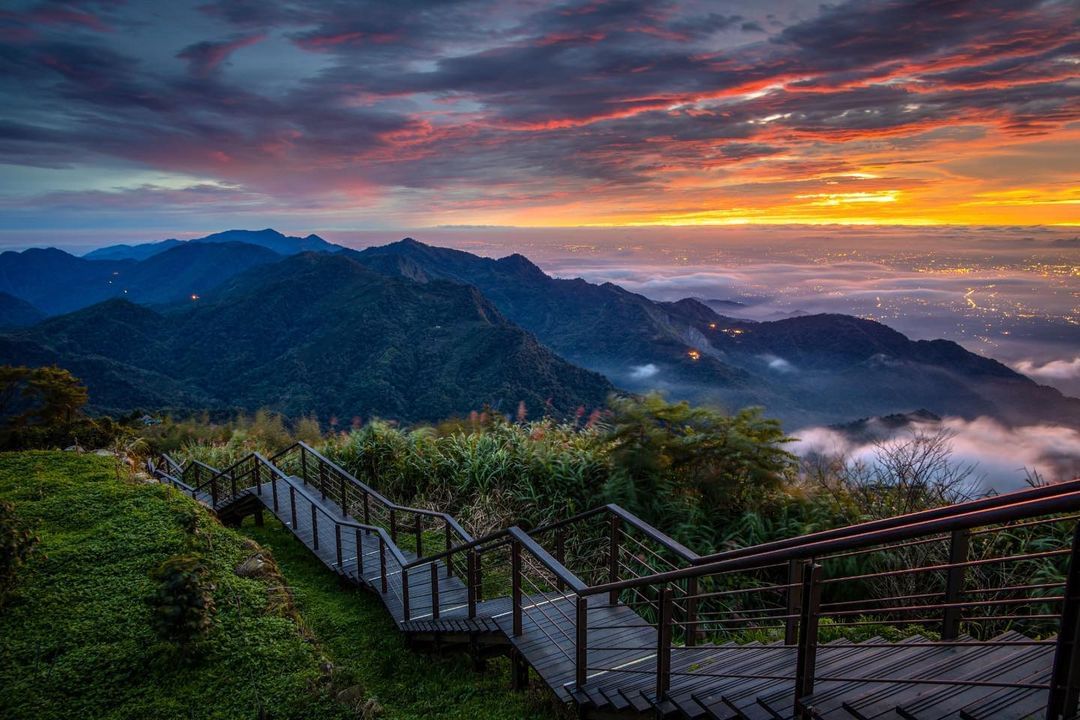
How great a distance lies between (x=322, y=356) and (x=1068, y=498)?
365ft

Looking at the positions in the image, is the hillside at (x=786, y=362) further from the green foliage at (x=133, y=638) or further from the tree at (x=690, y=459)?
the green foliage at (x=133, y=638)

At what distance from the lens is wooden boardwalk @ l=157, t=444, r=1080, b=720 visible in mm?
2615

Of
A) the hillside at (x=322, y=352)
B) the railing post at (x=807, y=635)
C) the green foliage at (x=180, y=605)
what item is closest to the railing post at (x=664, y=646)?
the railing post at (x=807, y=635)

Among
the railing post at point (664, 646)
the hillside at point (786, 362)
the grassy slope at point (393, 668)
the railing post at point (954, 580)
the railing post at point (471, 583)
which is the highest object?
the railing post at point (954, 580)

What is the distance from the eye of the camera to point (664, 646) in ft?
12.1

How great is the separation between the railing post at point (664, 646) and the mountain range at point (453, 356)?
3764cm

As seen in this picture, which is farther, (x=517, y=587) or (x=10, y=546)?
(x=10, y=546)

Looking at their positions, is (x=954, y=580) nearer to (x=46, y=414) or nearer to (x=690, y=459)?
(x=690, y=459)

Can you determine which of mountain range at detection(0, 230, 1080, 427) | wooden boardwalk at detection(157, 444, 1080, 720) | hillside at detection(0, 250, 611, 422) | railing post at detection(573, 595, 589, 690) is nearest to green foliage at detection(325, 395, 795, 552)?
wooden boardwalk at detection(157, 444, 1080, 720)

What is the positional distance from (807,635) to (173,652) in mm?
5105

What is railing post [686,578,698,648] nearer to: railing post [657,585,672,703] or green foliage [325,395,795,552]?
railing post [657,585,672,703]

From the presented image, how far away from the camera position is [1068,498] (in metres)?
1.97

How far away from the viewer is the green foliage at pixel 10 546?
19.2ft

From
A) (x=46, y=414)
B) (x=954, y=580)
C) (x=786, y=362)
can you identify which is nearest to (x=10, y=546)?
(x=954, y=580)
